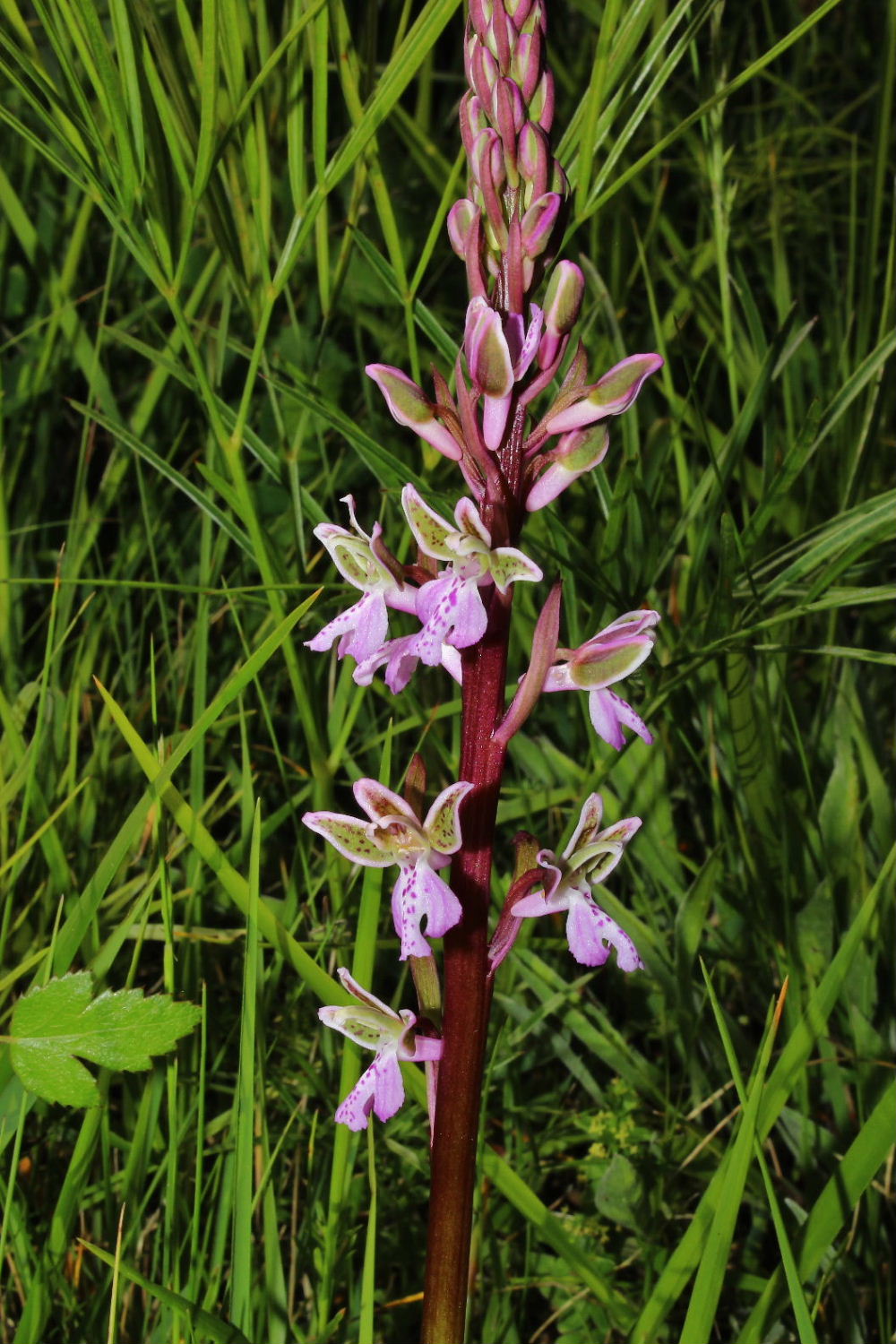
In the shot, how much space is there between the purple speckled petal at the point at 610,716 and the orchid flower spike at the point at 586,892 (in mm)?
103

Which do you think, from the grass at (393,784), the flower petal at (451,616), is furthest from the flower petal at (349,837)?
the flower petal at (451,616)

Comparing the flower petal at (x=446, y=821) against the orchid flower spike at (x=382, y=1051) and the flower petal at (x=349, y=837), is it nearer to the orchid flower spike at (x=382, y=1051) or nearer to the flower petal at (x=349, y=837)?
the flower petal at (x=349, y=837)

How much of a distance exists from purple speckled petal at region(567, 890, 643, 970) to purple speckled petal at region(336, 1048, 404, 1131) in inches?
9.0

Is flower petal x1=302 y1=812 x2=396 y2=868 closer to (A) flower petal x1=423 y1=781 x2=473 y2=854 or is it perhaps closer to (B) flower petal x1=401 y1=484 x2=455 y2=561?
(A) flower petal x1=423 y1=781 x2=473 y2=854

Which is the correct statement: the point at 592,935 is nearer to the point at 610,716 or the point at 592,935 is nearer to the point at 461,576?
the point at 610,716

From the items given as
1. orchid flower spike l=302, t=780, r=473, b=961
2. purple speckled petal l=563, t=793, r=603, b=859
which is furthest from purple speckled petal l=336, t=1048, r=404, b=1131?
purple speckled petal l=563, t=793, r=603, b=859

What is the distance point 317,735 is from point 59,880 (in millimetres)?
417

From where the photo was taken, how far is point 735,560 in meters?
1.66

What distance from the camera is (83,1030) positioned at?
1.28 m

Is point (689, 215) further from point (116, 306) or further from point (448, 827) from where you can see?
point (448, 827)

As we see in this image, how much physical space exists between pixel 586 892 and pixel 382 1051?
276 millimetres

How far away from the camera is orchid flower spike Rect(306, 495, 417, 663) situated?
1.28m

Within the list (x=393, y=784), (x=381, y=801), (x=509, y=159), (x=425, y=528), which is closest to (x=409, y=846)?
(x=381, y=801)

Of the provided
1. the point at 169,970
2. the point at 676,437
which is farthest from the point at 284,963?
the point at 676,437
